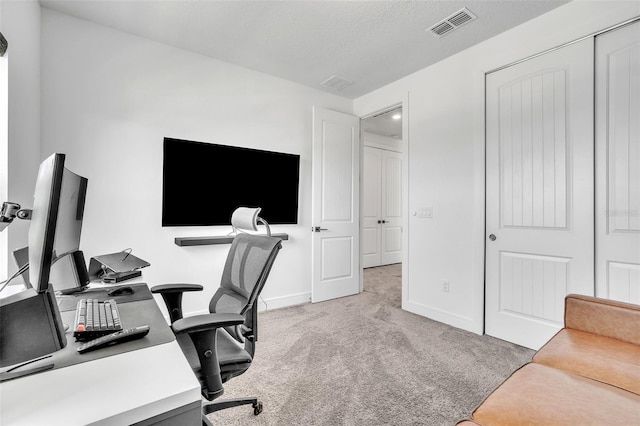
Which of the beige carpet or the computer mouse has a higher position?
the computer mouse

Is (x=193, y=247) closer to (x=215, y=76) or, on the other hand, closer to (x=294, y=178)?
(x=294, y=178)

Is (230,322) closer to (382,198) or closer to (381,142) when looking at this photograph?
(382,198)

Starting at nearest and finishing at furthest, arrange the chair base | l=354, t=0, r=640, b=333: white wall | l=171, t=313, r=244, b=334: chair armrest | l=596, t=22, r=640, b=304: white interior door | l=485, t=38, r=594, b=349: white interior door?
l=171, t=313, r=244, b=334: chair armrest < the chair base < l=596, t=22, r=640, b=304: white interior door < l=485, t=38, r=594, b=349: white interior door < l=354, t=0, r=640, b=333: white wall

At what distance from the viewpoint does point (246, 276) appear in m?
1.58

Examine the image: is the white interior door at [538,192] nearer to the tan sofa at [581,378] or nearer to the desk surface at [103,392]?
the tan sofa at [581,378]

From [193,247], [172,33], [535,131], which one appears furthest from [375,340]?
[172,33]

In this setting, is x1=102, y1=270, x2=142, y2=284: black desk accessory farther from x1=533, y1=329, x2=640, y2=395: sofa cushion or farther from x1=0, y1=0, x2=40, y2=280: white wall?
x1=533, y1=329, x2=640, y2=395: sofa cushion

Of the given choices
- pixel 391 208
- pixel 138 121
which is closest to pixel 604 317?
pixel 138 121

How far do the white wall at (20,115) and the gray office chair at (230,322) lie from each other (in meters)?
1.23

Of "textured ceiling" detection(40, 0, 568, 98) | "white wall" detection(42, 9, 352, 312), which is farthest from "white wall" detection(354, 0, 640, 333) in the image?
"white wall" detection(42, 9, 352, 312)

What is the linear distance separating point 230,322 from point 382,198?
531cm

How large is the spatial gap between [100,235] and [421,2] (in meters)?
3.16

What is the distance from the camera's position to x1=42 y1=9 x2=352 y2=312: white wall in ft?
8.00

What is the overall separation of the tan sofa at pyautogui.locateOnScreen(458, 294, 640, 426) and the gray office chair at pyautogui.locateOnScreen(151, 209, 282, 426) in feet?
2.95
